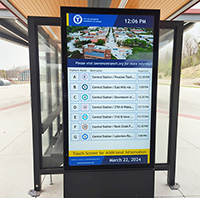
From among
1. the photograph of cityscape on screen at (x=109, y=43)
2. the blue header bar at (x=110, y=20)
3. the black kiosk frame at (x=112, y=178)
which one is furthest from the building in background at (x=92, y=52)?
the black kiosk frame at (x=112, y=178)

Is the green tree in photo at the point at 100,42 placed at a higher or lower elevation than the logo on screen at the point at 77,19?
lower

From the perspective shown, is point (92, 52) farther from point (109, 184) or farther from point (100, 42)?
point (109, 184)

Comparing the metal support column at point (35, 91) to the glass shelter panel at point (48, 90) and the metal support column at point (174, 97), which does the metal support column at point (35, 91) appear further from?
the metal support column at point (174, 97)

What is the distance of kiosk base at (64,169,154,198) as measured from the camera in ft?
6.81

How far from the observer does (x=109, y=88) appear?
1.99 meters

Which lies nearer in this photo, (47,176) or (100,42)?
(100,42)

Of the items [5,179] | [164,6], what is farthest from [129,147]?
[164,6]

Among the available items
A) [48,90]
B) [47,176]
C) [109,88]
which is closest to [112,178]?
[109,88]

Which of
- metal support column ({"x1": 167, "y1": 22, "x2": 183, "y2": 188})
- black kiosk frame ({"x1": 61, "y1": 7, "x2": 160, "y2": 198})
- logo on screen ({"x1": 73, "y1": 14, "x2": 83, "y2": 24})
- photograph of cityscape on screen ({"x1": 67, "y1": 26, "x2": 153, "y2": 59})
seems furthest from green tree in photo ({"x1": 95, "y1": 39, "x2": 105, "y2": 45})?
metal support column ({"x1": 167, "y1": 22, "x2": 183, "y2": 188})

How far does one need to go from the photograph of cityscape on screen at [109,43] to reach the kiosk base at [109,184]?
126 centimetres

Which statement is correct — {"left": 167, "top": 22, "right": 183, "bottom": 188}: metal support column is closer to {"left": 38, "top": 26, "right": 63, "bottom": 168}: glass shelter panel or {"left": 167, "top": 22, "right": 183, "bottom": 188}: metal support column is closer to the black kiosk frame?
the black kiosk frame

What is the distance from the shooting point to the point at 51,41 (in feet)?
11.3

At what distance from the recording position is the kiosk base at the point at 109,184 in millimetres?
2074

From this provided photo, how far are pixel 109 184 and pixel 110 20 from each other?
68.6 inches
